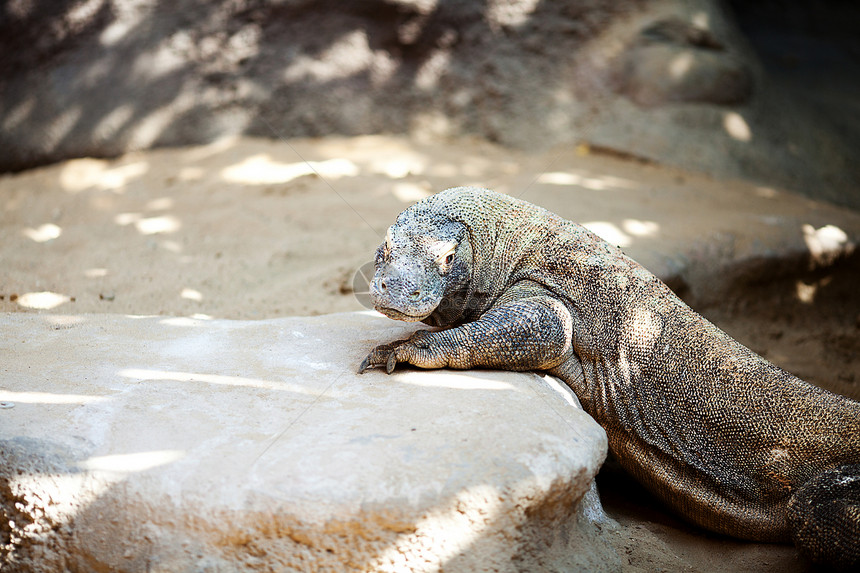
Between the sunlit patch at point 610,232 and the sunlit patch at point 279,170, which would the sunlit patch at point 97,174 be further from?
the sunlit patch at point 610,232

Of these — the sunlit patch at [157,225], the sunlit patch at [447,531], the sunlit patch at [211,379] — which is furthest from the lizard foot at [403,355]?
the sunlit patch at [157,225]

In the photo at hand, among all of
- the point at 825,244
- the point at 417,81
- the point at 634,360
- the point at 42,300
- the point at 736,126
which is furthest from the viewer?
the point at 417,81

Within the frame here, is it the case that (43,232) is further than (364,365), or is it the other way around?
(43,232)

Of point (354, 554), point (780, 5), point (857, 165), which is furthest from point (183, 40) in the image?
point (780, 5)

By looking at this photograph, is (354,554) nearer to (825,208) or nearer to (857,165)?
(825,208)

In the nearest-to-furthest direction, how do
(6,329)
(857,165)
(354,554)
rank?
(354,554)
(6,329)
(857,165)

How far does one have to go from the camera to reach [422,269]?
3.55m

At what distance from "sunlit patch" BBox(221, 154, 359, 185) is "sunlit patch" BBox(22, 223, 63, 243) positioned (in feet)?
5.99

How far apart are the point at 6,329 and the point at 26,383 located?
0.97 m

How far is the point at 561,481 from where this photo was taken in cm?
280

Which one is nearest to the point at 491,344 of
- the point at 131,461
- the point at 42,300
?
the point at 131,461

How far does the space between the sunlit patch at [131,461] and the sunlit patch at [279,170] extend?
5.42 meters

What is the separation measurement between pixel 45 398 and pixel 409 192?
478cm

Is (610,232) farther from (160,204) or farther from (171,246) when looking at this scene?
(160,204)
